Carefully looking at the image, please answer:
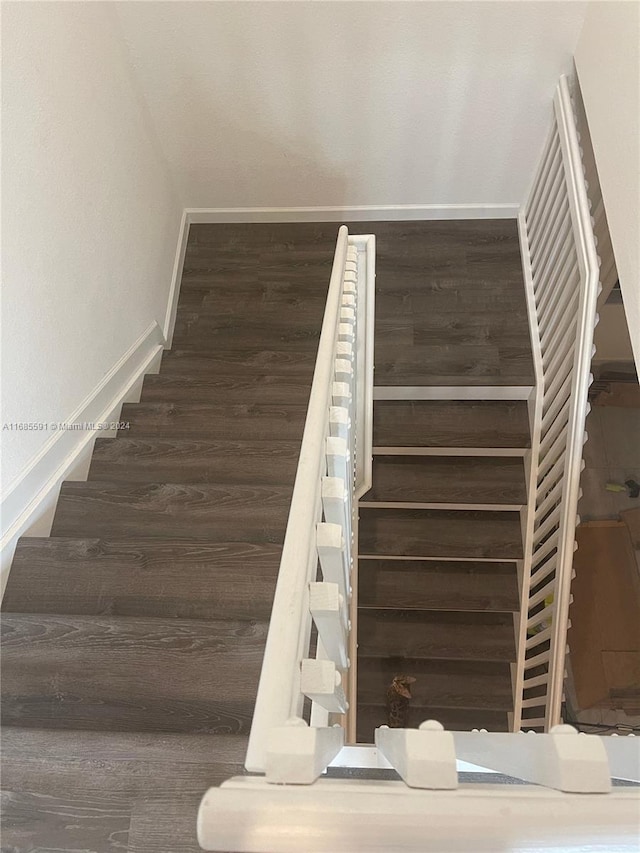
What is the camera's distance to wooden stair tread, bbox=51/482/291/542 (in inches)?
78.5

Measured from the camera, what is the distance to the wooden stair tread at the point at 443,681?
2996 mm

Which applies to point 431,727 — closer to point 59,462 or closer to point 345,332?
→ point 345,332

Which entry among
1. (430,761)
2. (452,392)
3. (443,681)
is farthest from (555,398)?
(430,761)

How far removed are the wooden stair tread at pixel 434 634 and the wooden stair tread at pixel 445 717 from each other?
0.92ft

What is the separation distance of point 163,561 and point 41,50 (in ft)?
6.22

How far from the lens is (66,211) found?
88.7 inches

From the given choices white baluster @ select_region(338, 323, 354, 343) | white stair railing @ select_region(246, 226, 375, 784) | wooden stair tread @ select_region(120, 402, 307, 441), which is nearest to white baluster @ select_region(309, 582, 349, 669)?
white stair railing @ select_region(246, 226, 375, 784)

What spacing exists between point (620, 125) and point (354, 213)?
1.92m

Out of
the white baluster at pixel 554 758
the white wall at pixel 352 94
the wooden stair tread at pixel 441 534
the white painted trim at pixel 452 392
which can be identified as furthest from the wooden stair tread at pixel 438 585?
the white baluster at pixel 554 758

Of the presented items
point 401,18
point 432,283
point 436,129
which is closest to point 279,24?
point 401,18

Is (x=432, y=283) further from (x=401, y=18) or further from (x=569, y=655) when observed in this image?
(x=569, y=655)

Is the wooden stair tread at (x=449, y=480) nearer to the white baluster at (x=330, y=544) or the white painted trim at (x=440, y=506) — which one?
the white painted trim at (x=440, y=506)

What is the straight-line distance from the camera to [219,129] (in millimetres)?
3217

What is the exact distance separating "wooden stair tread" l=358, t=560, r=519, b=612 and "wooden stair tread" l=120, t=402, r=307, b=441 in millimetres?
976
